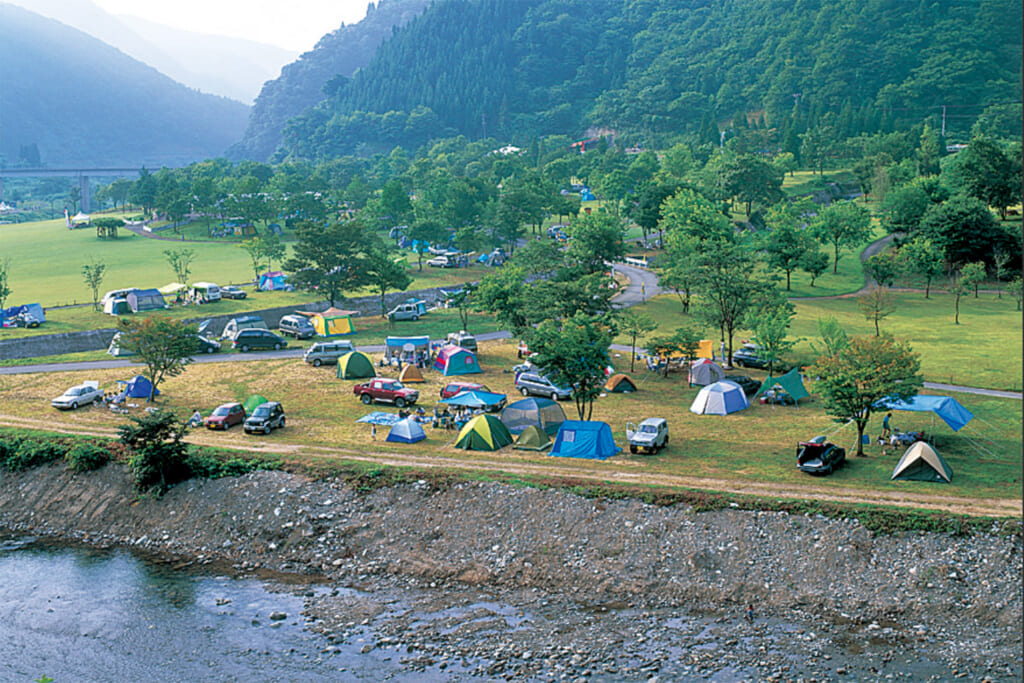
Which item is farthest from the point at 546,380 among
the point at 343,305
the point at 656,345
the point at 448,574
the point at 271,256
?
the point at 271,256

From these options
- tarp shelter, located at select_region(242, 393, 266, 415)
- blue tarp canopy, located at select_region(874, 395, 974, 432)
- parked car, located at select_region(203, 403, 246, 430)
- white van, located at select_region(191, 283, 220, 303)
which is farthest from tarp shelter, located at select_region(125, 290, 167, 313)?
blue tarp canopy, located at select_region(874, 395, 974, 432)

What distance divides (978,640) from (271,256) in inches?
3002

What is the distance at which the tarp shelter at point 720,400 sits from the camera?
131 feet

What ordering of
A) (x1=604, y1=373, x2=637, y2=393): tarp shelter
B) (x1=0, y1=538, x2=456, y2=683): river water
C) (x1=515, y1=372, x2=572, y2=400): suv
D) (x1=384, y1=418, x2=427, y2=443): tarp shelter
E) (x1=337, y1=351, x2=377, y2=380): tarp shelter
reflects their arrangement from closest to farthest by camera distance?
1. (x1=0, y1=538, x2=456, y2=683): river water
2. (x1=384, y1=418, x2=427, y2=443): tarp shelter
3. (x1=515, y1=372, x2=572, y2=400): suv
4. (x1=604, y1=373, x2=637, y2=393): tarp shelter
5. (x1=337, y1=351, x2=377, y2=380): tarp shelter

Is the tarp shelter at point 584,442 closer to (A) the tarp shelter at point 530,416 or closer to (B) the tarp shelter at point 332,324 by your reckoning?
(A) the tarp shelter at point 530,416

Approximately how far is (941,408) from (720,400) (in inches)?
378

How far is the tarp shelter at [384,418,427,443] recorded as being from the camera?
35219mm

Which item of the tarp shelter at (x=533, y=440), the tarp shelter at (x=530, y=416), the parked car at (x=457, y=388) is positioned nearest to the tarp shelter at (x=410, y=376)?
the parked car at (x=457, y=388)

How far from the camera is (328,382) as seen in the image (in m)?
45.4

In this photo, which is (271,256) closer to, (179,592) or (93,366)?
(93,366)

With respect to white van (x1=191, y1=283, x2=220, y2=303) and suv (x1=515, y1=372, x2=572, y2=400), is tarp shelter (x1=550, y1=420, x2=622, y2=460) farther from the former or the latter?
white van (x1=191, y1=283, x2=220, y2=303)

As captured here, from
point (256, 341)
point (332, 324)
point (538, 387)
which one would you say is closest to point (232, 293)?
point (332, 324)

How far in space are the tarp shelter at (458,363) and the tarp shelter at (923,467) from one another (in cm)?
2427

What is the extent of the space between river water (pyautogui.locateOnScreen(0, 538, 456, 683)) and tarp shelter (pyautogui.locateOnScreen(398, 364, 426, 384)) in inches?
763
